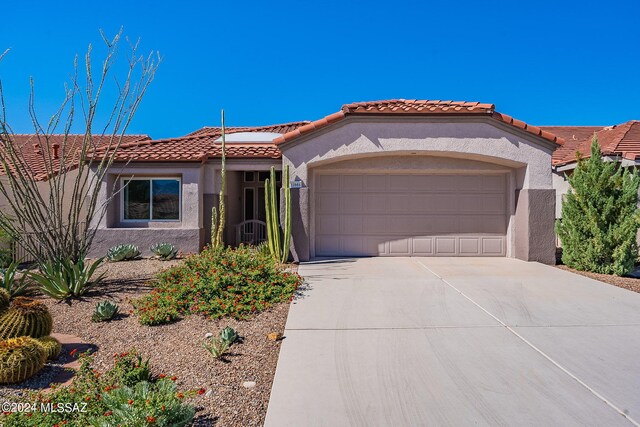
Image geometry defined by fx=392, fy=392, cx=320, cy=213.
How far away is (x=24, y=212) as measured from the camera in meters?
7.52

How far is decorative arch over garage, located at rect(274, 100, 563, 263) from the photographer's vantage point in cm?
1060

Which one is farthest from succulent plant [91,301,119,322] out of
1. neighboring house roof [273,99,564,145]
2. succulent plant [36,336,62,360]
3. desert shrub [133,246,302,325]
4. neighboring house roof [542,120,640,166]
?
neighboring house roof [542,120,640,166]

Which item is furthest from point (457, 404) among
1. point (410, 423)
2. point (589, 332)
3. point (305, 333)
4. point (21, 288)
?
point (21, 288)

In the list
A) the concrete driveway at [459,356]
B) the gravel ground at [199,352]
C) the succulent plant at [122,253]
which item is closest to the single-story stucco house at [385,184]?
the succulent plant at [122,253]

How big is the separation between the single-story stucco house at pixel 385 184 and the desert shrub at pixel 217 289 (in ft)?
10.0

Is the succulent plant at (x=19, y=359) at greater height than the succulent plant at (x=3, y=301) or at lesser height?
lesser

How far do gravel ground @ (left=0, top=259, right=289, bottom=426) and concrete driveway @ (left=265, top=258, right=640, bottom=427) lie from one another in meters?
0.22

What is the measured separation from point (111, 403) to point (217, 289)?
347 centimetres

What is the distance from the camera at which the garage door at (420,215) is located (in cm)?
1159

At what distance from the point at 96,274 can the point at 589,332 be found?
954 centimetres

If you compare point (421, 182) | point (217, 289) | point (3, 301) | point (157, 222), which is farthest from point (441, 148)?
point (3, 301)

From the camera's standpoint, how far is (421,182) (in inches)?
457

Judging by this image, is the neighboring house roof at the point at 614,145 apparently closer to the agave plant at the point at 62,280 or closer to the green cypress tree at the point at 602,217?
the green cypress tree at the point at 602,217

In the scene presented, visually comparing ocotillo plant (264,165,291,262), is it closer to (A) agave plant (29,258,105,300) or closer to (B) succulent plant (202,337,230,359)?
(A) agave plant (29,258,105,300)
